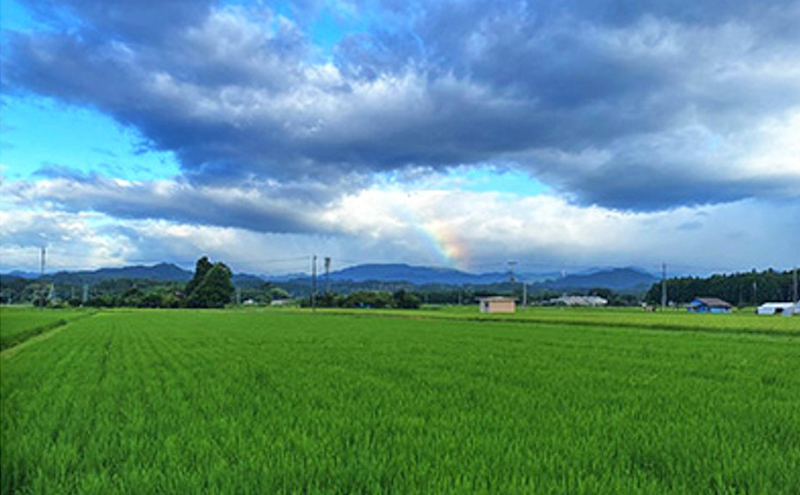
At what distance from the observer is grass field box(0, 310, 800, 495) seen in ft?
13.9

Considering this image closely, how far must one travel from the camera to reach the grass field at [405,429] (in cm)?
423

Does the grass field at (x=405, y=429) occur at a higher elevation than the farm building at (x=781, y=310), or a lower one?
higher

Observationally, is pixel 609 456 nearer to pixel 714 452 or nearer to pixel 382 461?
pixel 714 452

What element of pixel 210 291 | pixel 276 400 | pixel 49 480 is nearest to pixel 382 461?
pixel 49 480

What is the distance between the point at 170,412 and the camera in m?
7.58

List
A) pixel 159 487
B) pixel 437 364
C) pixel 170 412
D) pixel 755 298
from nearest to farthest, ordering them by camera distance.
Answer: pixel 159 487 < pixel 170 412 < pixel 437 364 < pixel 755 298

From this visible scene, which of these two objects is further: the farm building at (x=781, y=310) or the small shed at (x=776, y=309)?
the small shed at (x=776, y=309)

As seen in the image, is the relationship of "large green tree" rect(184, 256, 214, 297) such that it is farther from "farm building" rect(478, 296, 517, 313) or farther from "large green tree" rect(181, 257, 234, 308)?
"farm building" rect(478, 296, 517, 313)

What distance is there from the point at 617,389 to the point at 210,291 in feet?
324

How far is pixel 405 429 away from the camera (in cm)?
598

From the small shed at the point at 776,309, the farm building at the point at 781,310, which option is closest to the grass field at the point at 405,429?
the farm building at the point at 781,310

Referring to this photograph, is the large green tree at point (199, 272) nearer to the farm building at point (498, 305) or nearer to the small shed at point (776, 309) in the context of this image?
the farm building at point (498, 305)

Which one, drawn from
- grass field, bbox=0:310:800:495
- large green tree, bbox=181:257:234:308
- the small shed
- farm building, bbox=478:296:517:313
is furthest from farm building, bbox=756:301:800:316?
large green tree, bbox=181:257:234:308

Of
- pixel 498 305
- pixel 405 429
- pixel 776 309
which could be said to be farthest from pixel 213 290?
pixel 405 429
